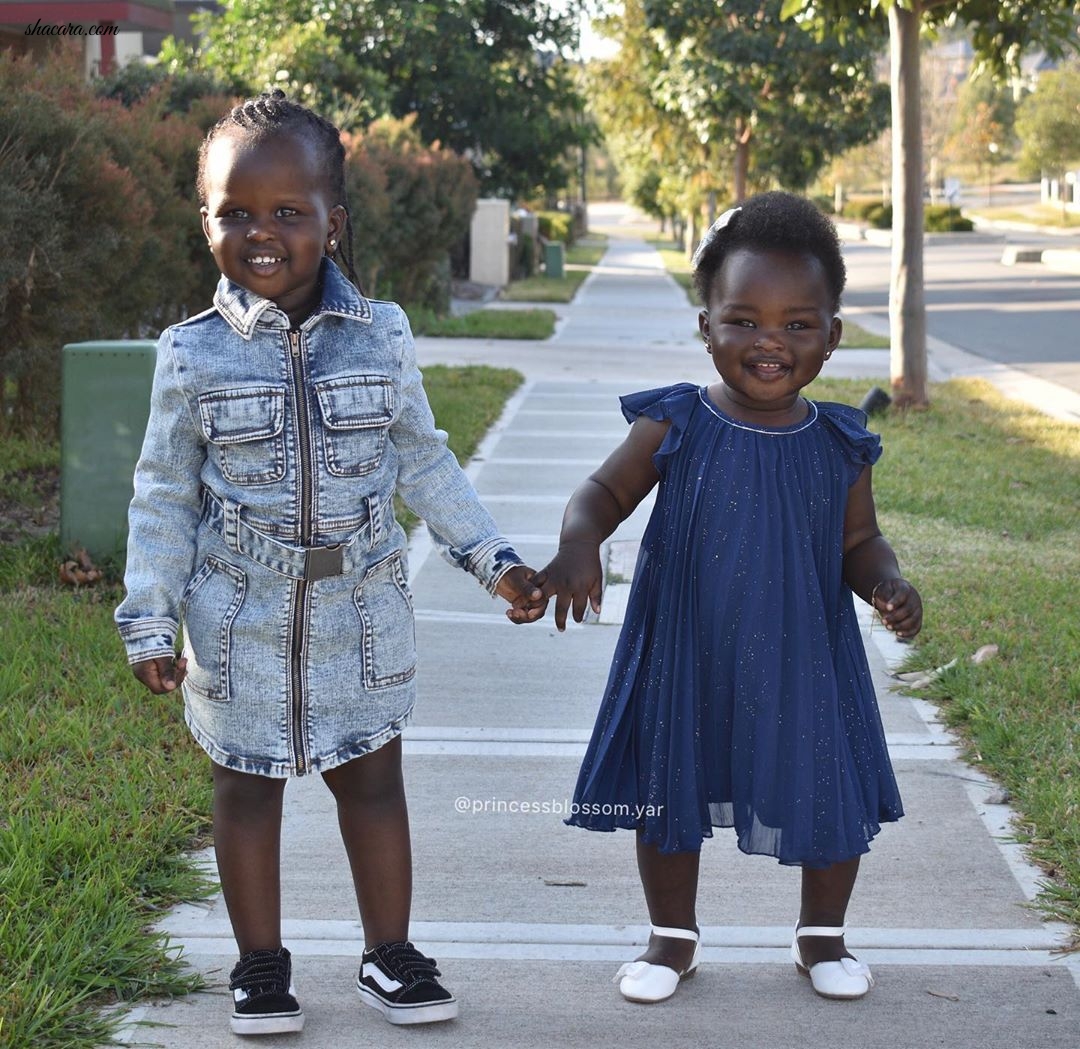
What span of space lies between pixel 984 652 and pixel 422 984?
2659mm

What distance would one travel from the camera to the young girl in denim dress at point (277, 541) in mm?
2578

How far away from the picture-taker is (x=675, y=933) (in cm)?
290

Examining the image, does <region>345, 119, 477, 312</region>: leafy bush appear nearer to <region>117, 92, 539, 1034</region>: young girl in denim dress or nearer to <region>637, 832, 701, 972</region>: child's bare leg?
<region>117, 92, 539, 1034</region>: young girl in denim dress

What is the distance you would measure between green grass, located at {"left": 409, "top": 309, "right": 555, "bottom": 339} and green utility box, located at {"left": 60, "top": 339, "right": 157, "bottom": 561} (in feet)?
31.4

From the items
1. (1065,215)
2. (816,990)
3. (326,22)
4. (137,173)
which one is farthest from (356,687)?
(1065,215)

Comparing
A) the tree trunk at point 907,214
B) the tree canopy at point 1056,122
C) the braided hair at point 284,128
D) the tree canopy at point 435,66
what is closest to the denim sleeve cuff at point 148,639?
the braided hair at point 284,128

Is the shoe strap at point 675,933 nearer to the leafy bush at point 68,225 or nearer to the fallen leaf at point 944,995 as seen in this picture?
the fallen leaf at point 944,995

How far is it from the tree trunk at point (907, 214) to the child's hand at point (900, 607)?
720cm

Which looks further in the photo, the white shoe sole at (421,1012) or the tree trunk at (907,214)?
the tree trunk at (907,214)

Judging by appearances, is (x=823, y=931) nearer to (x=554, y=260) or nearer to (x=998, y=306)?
(x=998, y=306)

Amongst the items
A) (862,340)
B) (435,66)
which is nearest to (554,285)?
(435,66)

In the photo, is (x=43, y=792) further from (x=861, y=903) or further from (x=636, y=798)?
(x=861, y=903)

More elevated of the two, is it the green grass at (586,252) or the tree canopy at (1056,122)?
the tree canopy at (1056,122)

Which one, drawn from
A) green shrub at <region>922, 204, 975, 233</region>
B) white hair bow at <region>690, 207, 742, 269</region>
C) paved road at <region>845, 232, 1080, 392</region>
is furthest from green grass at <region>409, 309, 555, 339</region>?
green shrub at <region>922, 204, 975, 233</region>
